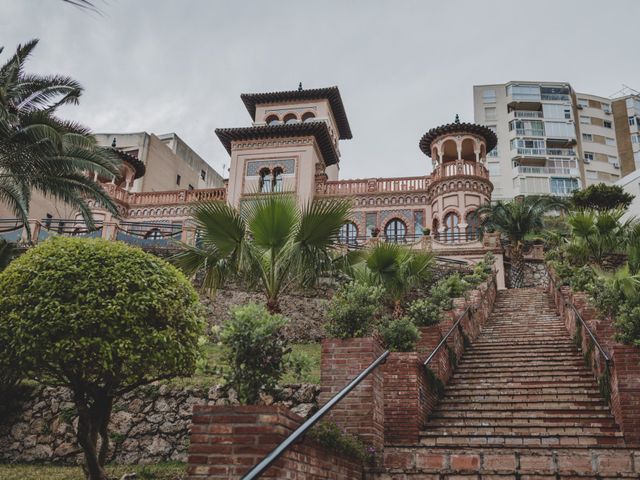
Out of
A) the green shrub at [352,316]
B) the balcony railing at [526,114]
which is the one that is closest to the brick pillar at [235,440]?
the green shrub at [352,316]

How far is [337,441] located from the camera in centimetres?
639

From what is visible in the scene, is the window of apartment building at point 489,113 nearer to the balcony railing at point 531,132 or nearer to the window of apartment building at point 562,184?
the balcony railing at point 531,132

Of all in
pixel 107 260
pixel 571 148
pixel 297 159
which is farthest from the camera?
pixel 571 148

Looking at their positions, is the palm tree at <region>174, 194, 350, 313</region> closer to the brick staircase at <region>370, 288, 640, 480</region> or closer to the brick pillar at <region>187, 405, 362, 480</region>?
→ the brick staircase at <region>370, 288, 640, 480</region>

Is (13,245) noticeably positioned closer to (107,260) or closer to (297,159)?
(107,260)

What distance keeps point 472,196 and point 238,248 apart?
72.7ft

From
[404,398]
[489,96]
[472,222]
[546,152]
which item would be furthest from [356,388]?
[489,96]

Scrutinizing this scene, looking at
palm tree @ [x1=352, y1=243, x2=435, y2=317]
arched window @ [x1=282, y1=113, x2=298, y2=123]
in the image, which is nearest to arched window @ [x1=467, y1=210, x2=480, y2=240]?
arched window @ [x1=282, y1=113, x2=298, y2=123]

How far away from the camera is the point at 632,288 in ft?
40.8

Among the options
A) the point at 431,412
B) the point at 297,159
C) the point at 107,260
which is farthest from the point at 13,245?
the point at 297,159

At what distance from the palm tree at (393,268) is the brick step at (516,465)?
26.7 feet

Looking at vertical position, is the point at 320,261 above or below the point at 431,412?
above

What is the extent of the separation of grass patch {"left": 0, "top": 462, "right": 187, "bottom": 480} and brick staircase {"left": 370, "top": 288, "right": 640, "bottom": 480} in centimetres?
392

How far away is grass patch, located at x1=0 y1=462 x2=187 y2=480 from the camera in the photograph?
31.1ft
